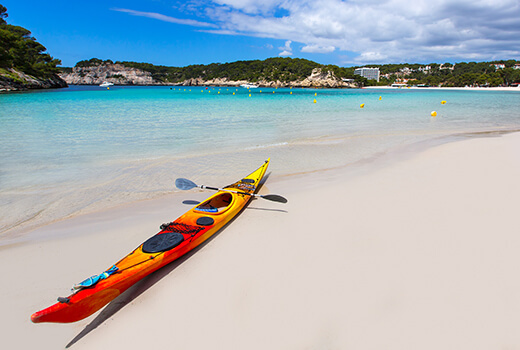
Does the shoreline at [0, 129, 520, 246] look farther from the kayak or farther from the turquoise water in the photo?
the kayak

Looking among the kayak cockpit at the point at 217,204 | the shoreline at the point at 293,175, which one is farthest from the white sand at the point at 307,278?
the kayak cockpit at the point at 217,204

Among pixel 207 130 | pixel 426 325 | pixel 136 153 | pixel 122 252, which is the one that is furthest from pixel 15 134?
pixel 426 325

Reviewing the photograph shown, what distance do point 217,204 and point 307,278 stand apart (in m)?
2.73

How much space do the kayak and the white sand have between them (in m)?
0.32

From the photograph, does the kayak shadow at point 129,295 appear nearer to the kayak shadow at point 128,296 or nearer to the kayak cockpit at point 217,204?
the kayak shadow at point 128,296

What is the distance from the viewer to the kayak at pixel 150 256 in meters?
3.06

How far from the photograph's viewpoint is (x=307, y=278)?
Result: 4141mm

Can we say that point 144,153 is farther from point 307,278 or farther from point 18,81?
point 18,81

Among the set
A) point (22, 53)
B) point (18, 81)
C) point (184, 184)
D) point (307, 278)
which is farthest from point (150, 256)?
point (22, 53)

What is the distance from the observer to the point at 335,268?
4.31 meters

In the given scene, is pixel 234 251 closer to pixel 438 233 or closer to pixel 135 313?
pixel 135 313

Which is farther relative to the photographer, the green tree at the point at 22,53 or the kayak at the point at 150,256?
the green tree at the point at 22,53

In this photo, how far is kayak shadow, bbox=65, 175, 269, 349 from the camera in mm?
3366

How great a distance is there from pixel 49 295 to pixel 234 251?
2746mm
